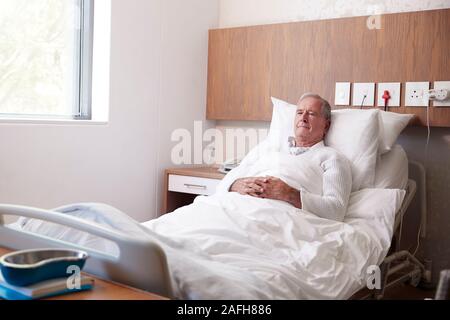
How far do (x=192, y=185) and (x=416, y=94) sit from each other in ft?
4.39

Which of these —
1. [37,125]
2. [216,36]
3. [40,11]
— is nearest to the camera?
[37,125]

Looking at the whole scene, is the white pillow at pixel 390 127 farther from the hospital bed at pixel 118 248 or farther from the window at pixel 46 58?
the window at pixel 46 58

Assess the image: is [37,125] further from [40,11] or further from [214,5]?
[214,5]

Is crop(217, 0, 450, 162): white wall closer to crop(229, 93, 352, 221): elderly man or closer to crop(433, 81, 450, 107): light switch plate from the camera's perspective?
crop(433, 81, 450, 107): light switch plate

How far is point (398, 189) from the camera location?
2373 millimetres

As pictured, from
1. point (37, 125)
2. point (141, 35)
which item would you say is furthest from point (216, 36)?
point (37, 125)

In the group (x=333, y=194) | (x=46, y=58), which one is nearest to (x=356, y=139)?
(x=333, y=194)

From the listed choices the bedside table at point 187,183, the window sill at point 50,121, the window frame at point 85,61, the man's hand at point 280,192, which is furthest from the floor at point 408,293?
the window frame at point 85,61

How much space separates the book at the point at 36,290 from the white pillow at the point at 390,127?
5.75 feet

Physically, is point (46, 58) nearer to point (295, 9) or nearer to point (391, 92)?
point (295, 9)

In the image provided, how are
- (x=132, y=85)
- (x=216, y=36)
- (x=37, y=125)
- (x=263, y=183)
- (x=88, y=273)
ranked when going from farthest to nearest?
1. (x=216, y=36)
2. (x=132, y=85)
3. (x=37, y=125)
4. (x=263, y=183)
5. (x=88, y=273)

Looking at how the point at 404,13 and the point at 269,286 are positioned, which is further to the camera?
the point at 404,13

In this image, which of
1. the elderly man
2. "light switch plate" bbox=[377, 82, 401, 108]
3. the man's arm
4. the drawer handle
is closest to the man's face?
the elderly man

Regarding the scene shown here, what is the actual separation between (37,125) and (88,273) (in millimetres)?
1411
